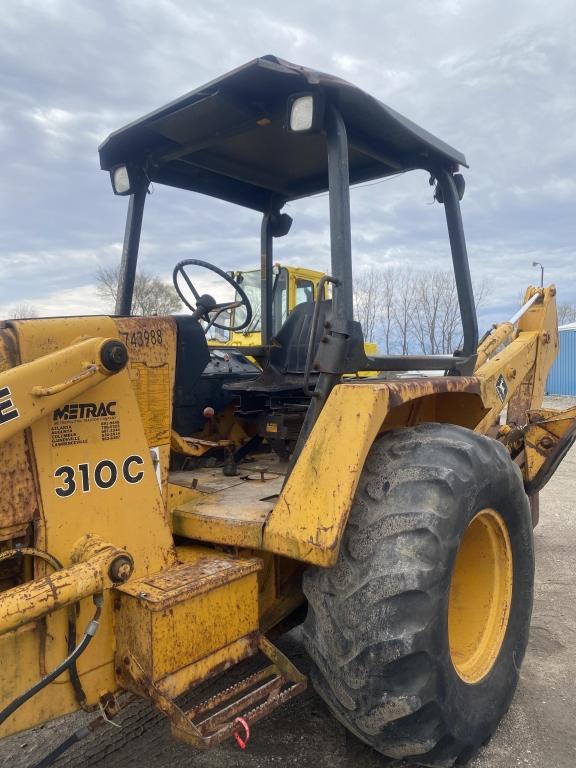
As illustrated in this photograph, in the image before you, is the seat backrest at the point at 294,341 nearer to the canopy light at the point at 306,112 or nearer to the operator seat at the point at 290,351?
the operator seat at the point at 290,351

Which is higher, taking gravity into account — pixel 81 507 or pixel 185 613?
pixel 81 507

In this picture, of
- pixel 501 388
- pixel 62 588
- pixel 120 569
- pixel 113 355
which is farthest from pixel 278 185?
pixel 62 588

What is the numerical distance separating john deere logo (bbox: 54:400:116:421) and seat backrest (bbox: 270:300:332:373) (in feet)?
4.82

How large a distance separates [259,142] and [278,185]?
0.62 m

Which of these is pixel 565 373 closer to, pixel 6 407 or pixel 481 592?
pixel 481 592

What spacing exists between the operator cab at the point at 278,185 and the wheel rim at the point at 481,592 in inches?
33.2

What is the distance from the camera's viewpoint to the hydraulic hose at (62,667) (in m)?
1.84

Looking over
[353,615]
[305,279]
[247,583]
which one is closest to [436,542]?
[353,615]

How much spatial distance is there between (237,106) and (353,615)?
6.72ft

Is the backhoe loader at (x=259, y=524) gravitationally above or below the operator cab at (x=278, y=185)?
below

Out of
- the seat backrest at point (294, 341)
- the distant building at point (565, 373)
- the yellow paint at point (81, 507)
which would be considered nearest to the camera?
the yellow paint at point (81, 507)

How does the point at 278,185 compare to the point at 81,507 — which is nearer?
the point at 81,507

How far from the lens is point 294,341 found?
11.8ft

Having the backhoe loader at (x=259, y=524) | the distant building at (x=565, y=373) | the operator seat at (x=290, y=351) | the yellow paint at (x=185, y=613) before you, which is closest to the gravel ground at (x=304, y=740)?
the backhoe loader at (x=259, y=524)
